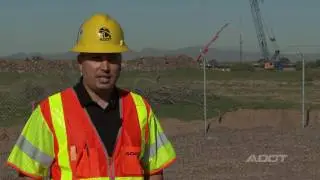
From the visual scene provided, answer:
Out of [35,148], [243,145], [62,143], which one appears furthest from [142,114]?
[243,145]

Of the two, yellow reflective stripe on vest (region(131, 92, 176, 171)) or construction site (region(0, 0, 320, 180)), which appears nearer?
yellow reflective stripe on vest (region(131, 92, 176, 171))

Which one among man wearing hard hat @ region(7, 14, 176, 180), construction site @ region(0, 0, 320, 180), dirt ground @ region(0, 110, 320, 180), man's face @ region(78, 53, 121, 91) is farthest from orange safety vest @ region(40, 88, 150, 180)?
dirt ground @ region(0, 110, 320, 180)

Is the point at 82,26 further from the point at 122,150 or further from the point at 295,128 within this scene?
the point at 295,128

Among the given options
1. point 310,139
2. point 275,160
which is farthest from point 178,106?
point 275,160

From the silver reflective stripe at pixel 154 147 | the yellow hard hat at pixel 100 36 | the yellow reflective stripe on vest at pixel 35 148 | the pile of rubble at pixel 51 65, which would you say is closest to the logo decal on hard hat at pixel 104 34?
the yellow hard hat at pixel 100 36

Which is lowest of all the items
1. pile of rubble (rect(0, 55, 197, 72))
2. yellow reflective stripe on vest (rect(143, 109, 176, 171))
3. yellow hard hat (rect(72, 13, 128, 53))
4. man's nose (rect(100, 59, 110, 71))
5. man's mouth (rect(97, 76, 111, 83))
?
pile of rubble (rect(0, 55, 197, 72))

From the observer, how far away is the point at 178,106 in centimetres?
2048

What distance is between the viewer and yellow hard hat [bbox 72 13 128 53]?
2.89m

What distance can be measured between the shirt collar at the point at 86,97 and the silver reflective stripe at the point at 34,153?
272 millimetres

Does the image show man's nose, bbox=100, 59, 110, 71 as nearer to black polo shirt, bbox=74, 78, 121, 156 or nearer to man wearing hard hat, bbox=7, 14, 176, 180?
man wearing hard hat, bbox=7, 14, 176, 180

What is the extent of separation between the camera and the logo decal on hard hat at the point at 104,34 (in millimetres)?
2902

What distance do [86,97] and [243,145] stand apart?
11.5m

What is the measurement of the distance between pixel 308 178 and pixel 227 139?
15.2 ft

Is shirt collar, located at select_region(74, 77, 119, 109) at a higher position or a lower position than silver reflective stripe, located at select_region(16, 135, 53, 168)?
higher
